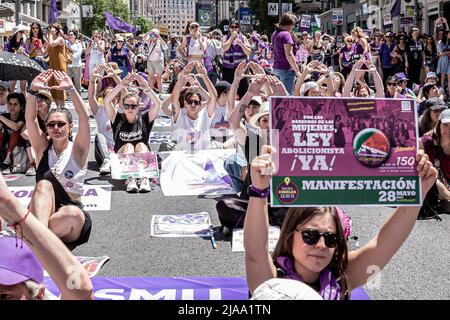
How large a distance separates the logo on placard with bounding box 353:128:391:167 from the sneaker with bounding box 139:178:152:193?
16.4 feet

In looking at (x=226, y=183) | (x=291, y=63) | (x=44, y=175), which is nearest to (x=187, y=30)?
(x=291, y=63)

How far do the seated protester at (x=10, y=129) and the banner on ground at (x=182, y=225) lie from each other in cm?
337

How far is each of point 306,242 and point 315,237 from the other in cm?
5

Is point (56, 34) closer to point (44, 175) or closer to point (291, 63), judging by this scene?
point (291, 63)

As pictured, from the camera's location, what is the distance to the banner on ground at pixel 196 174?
7.53 meters

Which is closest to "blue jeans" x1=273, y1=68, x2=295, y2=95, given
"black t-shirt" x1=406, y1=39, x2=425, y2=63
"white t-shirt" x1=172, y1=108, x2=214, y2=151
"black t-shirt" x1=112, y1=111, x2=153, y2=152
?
"white t-shirt" x1=172, y1=108, x2=214, y2=151

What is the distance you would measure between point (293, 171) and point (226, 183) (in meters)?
4.98

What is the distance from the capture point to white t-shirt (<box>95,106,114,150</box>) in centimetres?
889

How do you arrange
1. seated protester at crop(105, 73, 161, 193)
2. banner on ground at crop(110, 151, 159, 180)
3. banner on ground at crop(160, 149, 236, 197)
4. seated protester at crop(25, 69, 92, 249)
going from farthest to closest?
seated protester at crop(105, 73, 161, 193) → banner on ground at crop(110, 151, 159, 180) → banner on ground at crop(160, 149, 236, 197) → seated protester at crop(25, 69, 92, 249)

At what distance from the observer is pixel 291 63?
9805 millimetres

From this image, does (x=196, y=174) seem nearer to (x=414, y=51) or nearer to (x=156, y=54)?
(x=156, y=54)

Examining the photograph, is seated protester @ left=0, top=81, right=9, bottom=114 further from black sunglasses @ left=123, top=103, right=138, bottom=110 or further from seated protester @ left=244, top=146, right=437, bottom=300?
seated protester @ left=244, top=146, right=437, bottom=300

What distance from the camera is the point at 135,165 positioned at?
25.3ft

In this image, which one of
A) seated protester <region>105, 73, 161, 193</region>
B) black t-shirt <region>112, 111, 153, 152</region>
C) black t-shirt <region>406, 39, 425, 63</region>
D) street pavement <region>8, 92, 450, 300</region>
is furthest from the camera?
black t-shirt <region>406, 39, 425, 63</region>
